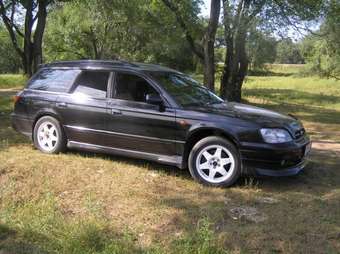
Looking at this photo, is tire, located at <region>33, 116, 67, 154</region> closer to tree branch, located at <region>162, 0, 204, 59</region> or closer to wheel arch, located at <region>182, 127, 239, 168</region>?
wheel arch, located at <region>182, 127, 239, 168</region>

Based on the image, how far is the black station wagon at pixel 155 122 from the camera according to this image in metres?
6.27

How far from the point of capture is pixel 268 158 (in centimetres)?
616

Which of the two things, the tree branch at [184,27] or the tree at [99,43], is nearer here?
the tree branch at [184,27]

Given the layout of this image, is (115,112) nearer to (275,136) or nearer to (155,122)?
(155,122)

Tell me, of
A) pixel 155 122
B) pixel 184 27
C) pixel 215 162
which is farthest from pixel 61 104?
pixel 184 27

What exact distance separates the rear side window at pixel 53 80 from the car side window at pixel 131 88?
0.90m

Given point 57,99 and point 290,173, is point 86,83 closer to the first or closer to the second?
point 57,99

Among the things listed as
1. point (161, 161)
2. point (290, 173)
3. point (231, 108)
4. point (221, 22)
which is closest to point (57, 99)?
point (161, 161)

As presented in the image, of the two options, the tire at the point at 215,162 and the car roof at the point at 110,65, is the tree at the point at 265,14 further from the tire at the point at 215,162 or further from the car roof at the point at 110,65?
the tire at the point at 215,162

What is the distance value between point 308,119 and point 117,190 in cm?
1068

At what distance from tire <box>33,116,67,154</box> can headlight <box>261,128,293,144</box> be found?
11.0 feet

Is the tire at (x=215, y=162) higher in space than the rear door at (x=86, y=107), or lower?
lower

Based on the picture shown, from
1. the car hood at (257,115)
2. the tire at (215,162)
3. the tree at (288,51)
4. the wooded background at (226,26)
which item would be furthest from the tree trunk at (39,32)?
the tire at (215,162)

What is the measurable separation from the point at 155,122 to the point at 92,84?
1420 mm
